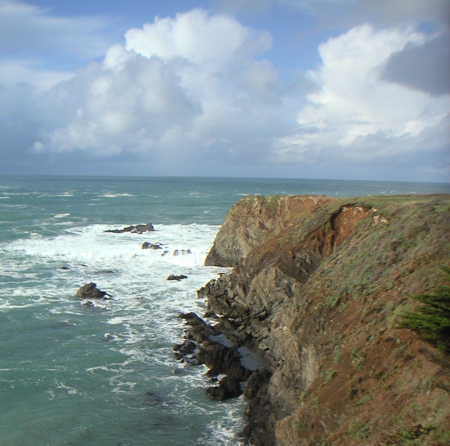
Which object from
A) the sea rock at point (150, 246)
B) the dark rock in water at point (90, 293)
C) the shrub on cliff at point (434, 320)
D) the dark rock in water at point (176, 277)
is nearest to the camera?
the shrub on cliff at point (434, 320)

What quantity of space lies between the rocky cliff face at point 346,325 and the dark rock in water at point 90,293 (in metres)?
6.73

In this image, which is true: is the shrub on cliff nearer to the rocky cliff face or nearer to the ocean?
the rocky cliff face

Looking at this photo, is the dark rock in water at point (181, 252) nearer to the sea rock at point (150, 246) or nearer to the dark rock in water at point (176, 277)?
the sea rock at point (150, 246)

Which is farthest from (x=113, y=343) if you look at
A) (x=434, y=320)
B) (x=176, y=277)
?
(x=434, y=320)

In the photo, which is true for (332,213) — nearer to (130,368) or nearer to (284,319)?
(284,319)

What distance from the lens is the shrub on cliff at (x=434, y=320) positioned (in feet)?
38.5

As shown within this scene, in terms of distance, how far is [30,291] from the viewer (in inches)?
1236

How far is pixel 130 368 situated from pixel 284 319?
23.8ft

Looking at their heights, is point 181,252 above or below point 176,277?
above

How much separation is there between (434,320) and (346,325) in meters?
4.56

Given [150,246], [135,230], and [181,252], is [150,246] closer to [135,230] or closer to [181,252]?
[181,252]

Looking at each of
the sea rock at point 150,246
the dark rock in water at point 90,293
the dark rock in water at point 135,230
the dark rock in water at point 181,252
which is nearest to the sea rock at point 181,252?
the dark rock in water at point 181,252

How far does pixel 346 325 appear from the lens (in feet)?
52.5

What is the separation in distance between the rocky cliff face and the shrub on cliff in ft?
1.23
